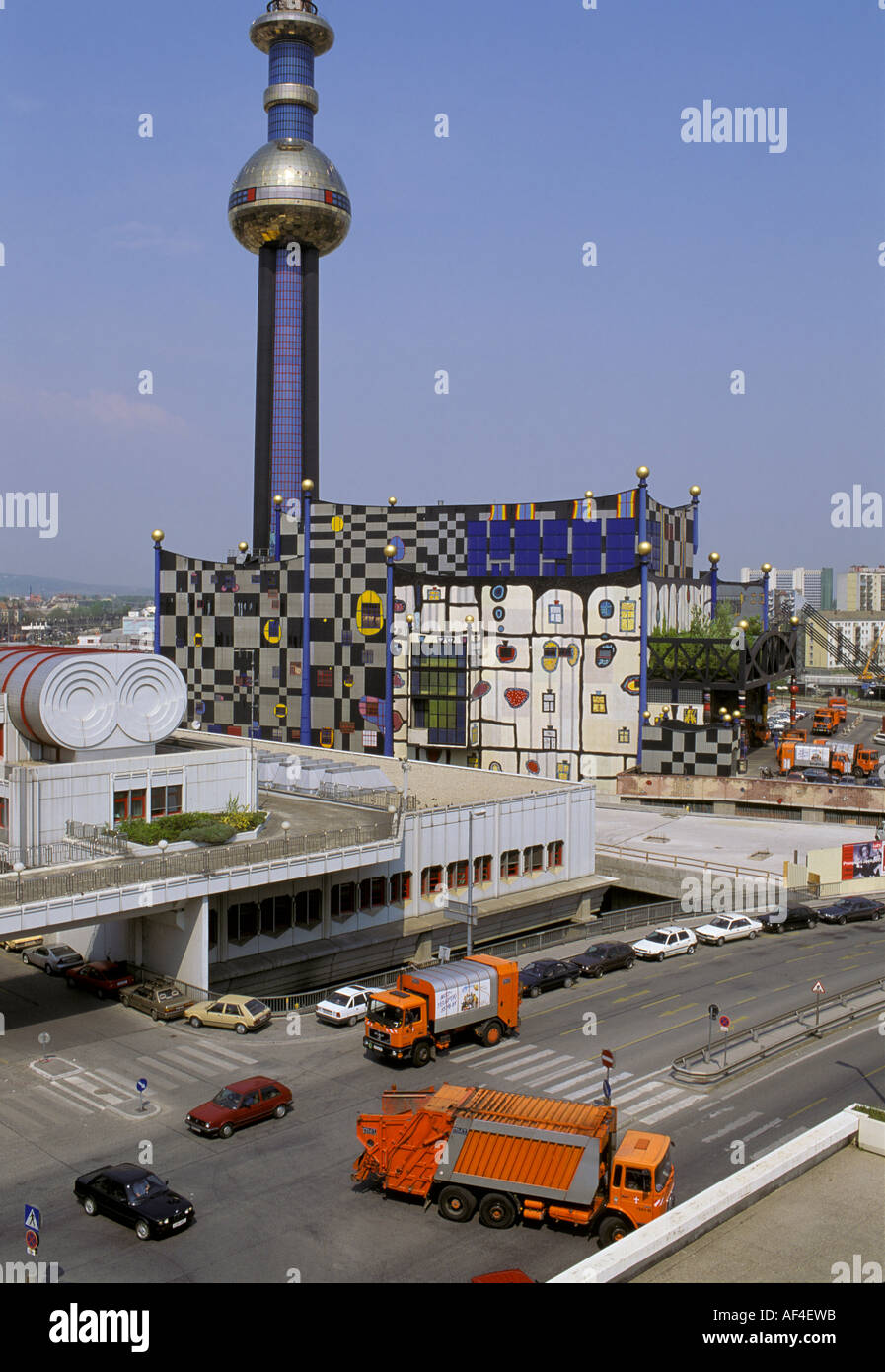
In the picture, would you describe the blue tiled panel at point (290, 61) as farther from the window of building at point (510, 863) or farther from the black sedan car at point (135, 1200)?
the black sedan car at point (135, 1200)

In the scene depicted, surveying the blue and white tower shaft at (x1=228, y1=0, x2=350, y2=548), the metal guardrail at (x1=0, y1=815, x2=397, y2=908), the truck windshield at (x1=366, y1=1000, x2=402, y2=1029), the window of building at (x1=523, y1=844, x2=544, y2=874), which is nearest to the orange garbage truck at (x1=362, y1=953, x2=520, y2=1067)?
the truck windshield at (x1=366, y1=1000, x2=402, y2=1029)

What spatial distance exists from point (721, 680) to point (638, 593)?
1069 cm

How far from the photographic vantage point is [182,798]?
43.2 meters

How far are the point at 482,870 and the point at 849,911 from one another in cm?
1579

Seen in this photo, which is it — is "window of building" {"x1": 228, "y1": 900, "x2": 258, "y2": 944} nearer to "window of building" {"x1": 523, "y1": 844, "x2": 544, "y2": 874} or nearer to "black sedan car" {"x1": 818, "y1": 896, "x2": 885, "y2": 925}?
"window of building" {"x1": 523, "y1": 844, "x2": 544, "y2": 874}

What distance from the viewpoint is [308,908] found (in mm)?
42719

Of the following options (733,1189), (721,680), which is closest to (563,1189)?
(733,1189)

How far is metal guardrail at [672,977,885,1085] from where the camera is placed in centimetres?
3191

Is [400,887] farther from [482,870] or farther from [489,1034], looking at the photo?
[489,1034]

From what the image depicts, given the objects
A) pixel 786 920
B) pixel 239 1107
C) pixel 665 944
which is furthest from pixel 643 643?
pixel 239 1107

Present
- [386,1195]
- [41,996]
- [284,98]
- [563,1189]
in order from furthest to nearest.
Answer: [284,98], [41,996], [386,1195], [563,1189]

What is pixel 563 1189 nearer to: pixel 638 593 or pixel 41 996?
pixel 41 996

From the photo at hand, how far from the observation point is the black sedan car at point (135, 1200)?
22422mm

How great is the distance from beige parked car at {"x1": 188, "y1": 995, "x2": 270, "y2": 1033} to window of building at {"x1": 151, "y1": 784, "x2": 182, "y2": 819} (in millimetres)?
8935
